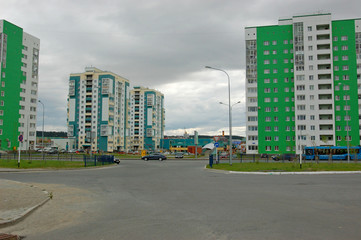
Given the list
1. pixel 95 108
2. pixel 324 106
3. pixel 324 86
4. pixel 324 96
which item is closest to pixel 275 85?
pixel 324 86

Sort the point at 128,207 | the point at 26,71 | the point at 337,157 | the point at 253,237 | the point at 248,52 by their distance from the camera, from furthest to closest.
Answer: the point at 26,71
the point at 248,52
the point at 337,157
the point at 128,207
the point at 253,237

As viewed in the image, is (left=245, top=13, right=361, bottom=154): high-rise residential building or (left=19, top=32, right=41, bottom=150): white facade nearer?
(left=245, top=13, right=361, bottom=154): high-rise residential building

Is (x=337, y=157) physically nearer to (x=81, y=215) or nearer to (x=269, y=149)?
(x=269, y=149)

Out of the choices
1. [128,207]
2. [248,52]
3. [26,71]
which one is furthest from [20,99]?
[128,207]

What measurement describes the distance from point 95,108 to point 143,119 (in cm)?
4480

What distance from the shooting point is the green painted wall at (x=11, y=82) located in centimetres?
7631

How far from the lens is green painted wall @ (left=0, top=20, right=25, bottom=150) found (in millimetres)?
76312

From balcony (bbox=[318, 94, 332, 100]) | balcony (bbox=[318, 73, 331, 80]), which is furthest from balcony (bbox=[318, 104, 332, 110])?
balcony (bbox=[318, 73, 331, 80])

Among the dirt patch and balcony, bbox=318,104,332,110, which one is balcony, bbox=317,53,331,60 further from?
the dirt patch

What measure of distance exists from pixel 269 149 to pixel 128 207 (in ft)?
219

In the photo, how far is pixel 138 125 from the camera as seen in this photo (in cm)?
16388

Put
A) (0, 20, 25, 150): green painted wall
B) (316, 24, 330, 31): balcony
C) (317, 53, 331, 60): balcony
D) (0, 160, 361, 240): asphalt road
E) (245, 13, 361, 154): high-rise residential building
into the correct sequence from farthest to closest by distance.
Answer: (0, 20, 25, 150): green painted wall, (317, 53, 331, 60): balcony, (316, 24, 330, 31): balcony, (245, 13, 361, 154): high-rise residential building, (0, 160, 361, 240): asphalt road

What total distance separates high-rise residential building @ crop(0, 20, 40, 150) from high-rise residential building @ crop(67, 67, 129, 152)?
3256cm

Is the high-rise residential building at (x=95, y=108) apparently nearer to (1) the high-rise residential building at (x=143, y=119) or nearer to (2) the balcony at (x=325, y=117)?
(1) the high-rise residential building at (x=143, y=119)
